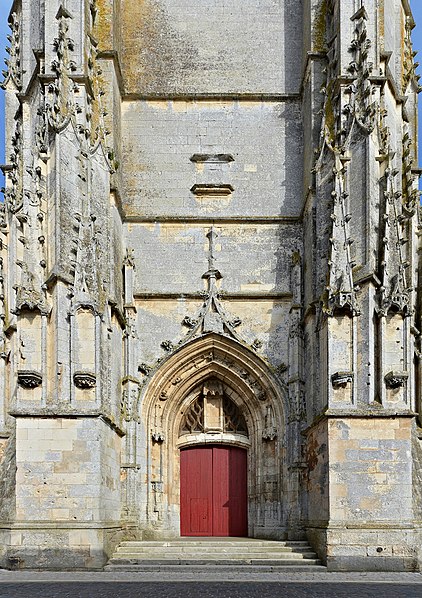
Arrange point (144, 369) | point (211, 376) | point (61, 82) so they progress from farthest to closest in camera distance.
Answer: point (211, 376), point (144, 369), point (61, 82)

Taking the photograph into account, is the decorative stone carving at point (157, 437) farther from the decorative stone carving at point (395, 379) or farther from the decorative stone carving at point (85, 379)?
the decorative stone carving at point (395, 379)

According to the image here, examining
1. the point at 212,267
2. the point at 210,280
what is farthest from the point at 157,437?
the point at 212,267

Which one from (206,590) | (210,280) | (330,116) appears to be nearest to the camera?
(206,590)

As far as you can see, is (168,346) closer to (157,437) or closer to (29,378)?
(157,437)

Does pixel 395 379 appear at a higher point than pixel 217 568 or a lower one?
higher

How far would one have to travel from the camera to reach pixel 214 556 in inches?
565

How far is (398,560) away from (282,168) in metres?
7.68

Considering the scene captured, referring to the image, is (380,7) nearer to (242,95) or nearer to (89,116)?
(242,95)

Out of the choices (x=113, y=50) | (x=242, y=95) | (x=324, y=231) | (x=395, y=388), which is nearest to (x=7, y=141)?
(x=113, y=50)

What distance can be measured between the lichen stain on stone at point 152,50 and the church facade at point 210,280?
0.14 feet

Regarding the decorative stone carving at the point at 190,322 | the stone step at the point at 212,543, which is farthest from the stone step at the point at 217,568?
the decorative stone carving at the point at 190,322

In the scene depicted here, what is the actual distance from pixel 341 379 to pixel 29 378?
4805 millimetres

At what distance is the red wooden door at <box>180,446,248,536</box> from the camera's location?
56.5 ft

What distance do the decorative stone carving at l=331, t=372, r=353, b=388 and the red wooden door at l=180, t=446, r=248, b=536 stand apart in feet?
12.7
